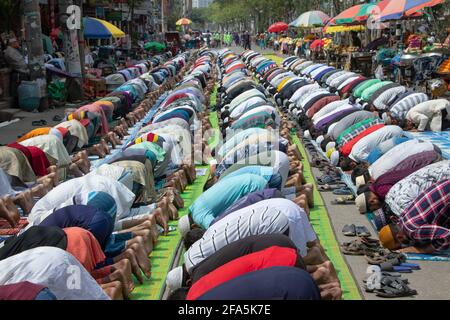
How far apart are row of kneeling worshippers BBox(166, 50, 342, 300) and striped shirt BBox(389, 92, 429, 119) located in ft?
16.1

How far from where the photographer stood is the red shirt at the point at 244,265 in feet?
13.8

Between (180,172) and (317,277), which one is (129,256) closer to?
(317,277)

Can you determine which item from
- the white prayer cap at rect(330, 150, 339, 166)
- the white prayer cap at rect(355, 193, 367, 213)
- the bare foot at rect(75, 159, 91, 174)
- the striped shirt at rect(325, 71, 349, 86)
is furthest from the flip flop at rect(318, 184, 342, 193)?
the striped shirt at rect(325, 71, 349, 86)

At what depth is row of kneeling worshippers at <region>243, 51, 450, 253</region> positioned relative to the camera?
6211mm

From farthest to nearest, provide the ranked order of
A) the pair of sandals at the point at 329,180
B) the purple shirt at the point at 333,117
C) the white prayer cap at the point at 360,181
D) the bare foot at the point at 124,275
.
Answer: the purple shirt at the point at 333,117 < the pair of sandals at the point at 329,180 < the white prayer cap at the point at 360,181 < the bare foot at the point at 124,275

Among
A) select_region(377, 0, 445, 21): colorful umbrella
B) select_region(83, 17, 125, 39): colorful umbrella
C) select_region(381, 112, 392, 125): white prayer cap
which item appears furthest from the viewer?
select_region(83, 17, 125, 39): colorful umbrella

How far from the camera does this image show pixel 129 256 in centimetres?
605

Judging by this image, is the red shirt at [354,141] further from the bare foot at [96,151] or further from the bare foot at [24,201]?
the bare foot at [24,201]

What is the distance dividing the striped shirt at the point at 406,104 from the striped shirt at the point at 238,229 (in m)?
7.90

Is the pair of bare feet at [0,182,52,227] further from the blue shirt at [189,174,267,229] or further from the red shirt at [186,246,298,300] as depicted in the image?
the red shirt at [186,246,298,300]

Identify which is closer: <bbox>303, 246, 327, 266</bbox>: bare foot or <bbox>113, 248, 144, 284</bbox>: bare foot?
<bbox>303, 246, 327, 266</bbox>: bare foot

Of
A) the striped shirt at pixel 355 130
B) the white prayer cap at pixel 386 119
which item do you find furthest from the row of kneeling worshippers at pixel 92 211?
the white prayer cap at pixel 386 119
